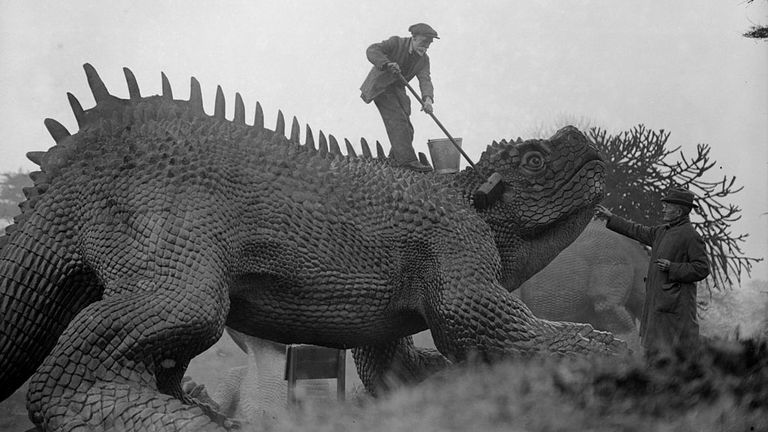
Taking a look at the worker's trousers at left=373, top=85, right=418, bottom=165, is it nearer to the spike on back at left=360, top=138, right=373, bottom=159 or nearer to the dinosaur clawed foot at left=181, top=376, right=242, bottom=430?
the spike on back at left=360, top=138, right=373, bottom=159

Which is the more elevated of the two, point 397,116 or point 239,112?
point 397,116

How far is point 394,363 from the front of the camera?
3.70 meters

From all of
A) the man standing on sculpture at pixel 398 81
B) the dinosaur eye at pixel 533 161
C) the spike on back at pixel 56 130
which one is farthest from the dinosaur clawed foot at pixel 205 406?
the dinosaur eye at pixel 533 161

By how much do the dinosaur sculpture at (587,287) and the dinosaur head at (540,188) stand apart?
10.8ft

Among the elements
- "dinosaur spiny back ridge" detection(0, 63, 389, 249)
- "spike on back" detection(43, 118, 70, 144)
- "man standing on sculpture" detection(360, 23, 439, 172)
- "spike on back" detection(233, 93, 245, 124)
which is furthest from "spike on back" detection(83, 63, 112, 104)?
"man standing on sculpture" detection(360, 23, 439, 172)

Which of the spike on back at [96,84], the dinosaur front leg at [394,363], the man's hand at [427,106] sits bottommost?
the dinosaur front leg at [394,363]

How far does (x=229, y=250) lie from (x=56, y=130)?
2.95ft

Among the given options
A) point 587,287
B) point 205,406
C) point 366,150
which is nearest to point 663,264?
point 366,150

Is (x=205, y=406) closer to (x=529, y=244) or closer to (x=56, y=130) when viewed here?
(x=56, y=130)

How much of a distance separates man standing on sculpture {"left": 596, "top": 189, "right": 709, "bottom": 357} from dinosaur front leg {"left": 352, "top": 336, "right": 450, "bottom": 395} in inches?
39.1

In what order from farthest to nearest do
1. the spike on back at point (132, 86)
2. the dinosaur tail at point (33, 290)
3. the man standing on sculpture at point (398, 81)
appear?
the man standing on sculpture at point (398, 81)
the spike on back at point (132, 86)
the dinosaur tail at point (33, 290)

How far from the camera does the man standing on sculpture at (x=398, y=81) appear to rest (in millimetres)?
3787

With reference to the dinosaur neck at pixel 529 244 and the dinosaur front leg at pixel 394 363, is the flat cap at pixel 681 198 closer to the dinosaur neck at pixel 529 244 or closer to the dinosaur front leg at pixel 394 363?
the dinosaur neck at pixel 529 244

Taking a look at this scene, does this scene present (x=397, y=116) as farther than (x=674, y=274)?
Yes
